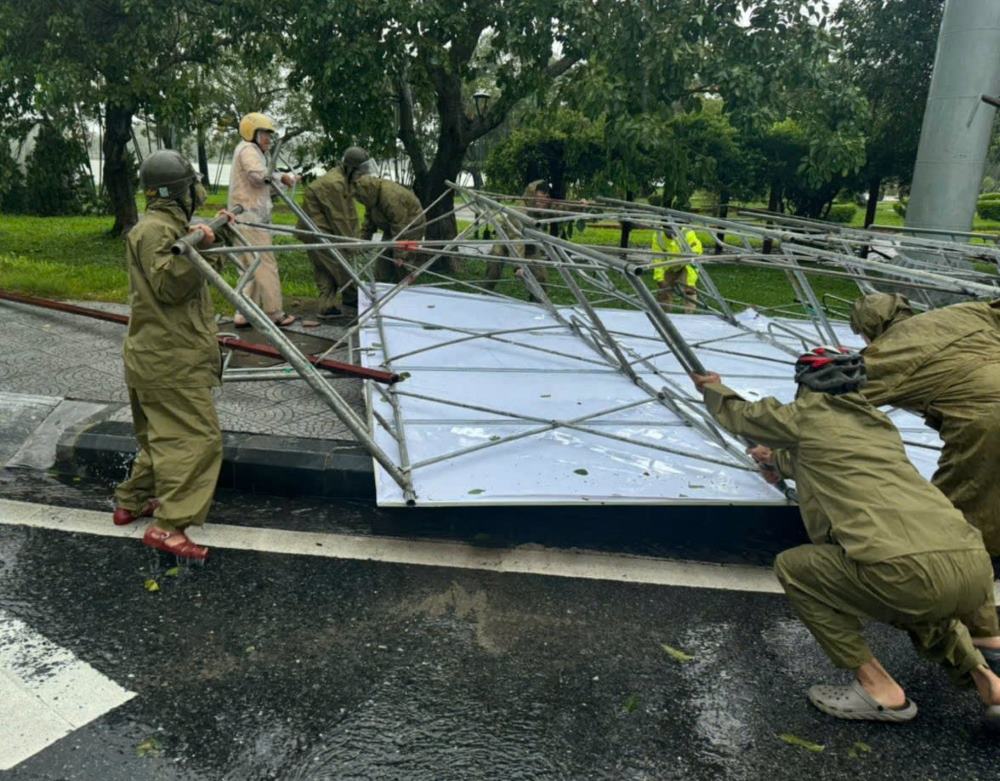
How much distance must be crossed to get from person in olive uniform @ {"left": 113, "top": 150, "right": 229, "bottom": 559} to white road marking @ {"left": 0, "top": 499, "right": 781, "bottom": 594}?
0.26m

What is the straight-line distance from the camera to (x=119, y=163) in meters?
12.5

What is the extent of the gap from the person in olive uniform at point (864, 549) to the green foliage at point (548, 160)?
11057 millimetres

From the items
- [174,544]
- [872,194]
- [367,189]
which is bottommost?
[174,544]

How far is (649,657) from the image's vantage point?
9.86 ft

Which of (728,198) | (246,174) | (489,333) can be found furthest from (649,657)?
(728,198)

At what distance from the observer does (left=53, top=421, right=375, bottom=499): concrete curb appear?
426 cm

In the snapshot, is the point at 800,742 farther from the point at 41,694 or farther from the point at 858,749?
the point at 41,694

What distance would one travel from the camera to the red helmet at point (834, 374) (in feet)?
9.22

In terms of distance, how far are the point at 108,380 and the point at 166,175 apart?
2560mm

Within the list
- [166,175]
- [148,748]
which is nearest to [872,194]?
[166,175]

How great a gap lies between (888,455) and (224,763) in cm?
233

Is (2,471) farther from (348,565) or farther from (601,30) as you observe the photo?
(601,30)

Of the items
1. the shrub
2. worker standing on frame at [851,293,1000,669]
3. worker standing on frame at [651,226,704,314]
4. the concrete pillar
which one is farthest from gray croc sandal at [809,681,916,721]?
the shrub

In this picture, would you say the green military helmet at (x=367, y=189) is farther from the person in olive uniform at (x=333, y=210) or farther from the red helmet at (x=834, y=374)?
the red helmet at (x=834, y=374)
